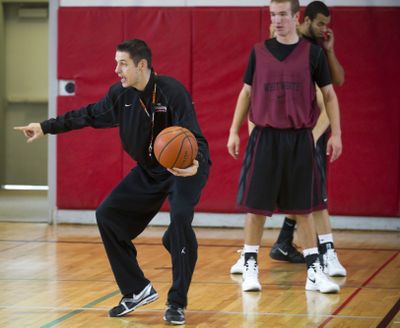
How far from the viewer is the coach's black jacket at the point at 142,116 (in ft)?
16.9

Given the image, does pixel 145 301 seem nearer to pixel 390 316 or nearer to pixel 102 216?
pixel 102 216

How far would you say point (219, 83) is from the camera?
9.45m

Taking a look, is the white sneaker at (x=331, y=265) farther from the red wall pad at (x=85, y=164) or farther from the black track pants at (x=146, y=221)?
the red wall pad at (x=85, y=164)

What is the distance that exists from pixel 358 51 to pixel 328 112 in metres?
3.42

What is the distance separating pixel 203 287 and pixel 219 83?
3.54 m

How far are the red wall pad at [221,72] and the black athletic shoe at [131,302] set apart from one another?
13.8ft

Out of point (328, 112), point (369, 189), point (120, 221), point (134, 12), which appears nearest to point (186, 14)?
point (134, 12)

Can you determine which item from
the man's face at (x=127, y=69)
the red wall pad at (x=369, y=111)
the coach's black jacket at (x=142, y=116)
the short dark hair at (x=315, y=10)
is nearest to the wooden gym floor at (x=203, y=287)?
the red wall pad at (x=369, y=111)

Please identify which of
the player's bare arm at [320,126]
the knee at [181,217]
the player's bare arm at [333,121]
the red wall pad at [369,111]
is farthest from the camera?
the red wall pad at [369,111]

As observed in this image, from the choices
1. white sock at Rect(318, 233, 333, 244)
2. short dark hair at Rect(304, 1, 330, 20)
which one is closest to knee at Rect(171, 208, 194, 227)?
white sock at Rect(318, 233, 333, 244)

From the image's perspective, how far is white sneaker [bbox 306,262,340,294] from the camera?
19.7 ft

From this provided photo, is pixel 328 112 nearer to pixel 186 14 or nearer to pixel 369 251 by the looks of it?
pixel 369 251

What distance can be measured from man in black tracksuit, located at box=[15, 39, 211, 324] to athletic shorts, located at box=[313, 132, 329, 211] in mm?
1104

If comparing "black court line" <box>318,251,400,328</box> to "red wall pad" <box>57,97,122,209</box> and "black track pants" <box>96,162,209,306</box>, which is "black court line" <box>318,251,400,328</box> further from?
"red wall pad" <box>57,97,122,209</box>
